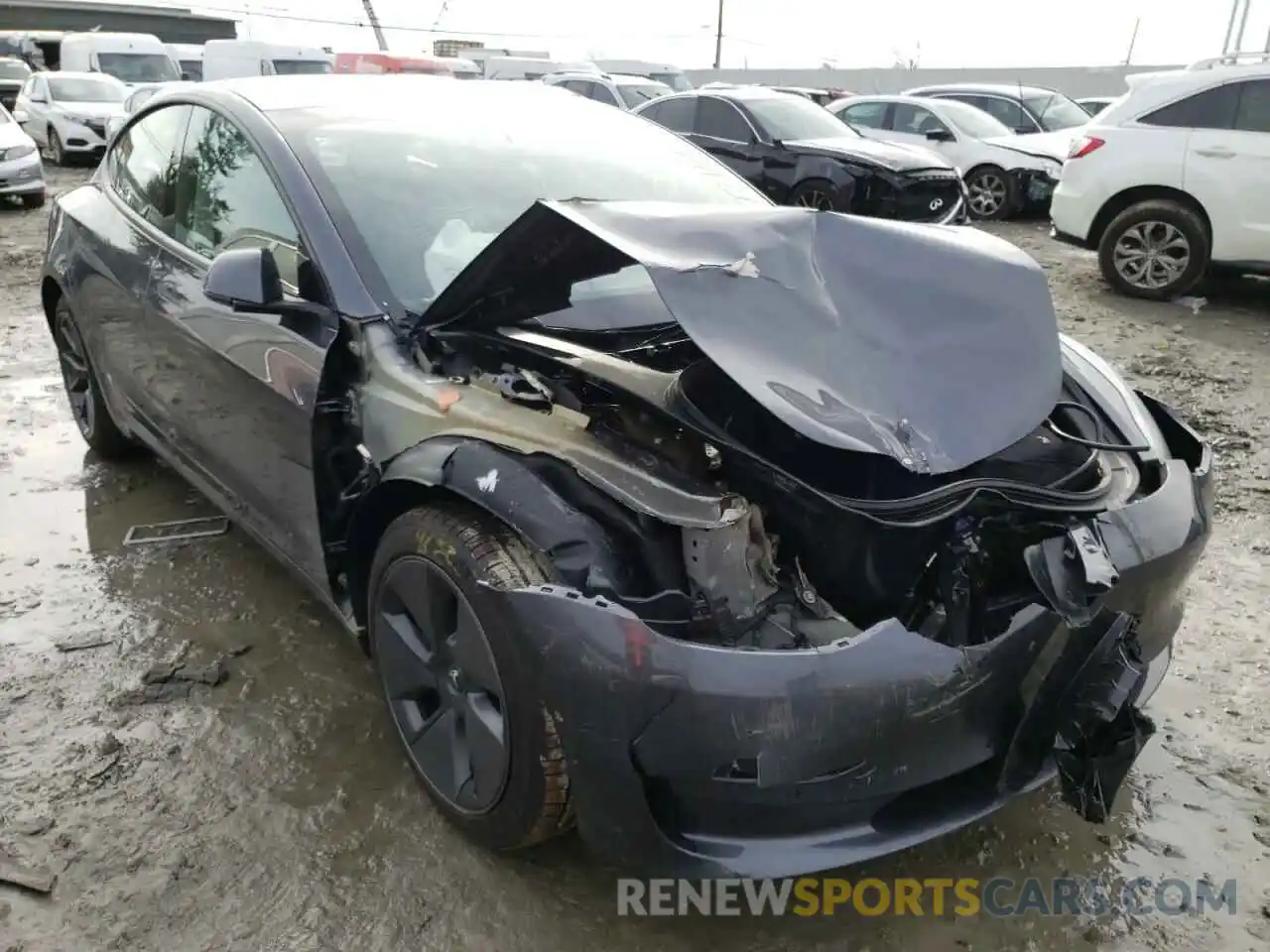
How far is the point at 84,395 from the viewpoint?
450 centimetres

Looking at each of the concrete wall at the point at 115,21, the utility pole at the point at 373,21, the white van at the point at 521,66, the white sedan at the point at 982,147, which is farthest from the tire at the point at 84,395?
the utility pole at the point at 373,21

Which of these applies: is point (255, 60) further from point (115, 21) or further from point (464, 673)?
point (115, 21)

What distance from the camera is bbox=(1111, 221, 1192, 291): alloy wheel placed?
7488mm

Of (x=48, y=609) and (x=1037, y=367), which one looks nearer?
(x=1037, y=367)

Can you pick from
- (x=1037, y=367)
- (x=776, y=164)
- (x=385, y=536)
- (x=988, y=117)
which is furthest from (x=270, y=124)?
(x=988, y=117)

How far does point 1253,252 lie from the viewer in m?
7.08

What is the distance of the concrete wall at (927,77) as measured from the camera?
93.3 feet

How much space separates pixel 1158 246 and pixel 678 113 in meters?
5.54

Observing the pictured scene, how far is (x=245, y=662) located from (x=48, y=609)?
86 cm

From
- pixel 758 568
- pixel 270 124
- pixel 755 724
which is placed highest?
pixel 270 124

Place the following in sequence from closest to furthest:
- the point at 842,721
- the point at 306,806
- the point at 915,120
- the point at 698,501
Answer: the point at 842,721 < the point at 698,501 < the point at 306,806 < the point at 915,120

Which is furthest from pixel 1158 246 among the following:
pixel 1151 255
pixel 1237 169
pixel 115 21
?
pixel 115 21

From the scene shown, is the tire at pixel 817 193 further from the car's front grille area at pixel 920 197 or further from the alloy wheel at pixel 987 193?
the alloy wheel at pixel 987 193

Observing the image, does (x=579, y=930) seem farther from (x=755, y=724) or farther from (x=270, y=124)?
(x=270, y=124)
